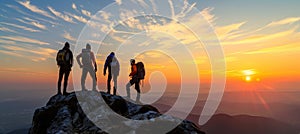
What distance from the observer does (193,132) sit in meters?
10.3

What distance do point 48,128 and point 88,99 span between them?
2.74 m

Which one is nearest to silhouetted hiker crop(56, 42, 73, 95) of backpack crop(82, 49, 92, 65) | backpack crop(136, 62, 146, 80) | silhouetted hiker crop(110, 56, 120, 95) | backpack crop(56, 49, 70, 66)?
backpack crop(56, 49, 70, 66)

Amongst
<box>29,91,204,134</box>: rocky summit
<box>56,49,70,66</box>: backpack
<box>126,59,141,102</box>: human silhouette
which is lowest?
<box>29,91,204,134</box>: rocky summit

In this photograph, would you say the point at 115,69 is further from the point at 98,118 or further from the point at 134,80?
the point at 98,118

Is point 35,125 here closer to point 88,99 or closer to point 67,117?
point 67,117

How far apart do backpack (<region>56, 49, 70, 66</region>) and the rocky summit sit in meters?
2.35

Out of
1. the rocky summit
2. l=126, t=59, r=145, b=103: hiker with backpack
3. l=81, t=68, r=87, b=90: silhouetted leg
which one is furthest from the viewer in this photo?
l=126, t=59, r=145, b=103: hiker with backpack

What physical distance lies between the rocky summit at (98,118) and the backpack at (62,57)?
7.70 ft

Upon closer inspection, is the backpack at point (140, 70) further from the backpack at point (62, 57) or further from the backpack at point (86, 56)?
the backpack at point (62, 57)

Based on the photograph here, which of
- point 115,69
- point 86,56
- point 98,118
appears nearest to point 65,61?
point 86,56

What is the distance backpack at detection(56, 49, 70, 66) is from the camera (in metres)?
15.1

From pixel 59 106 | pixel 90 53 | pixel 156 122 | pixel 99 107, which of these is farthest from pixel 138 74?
pixel 156 122

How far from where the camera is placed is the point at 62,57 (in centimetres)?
1512

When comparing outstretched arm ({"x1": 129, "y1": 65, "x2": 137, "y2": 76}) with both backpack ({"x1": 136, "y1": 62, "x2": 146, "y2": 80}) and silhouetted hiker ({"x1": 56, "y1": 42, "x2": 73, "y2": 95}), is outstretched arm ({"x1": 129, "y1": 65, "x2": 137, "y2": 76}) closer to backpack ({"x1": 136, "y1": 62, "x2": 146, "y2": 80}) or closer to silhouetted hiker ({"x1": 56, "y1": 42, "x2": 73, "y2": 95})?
backpack ({"x1": 136, "y1": 62, "x2": 146, "y2": 80})
